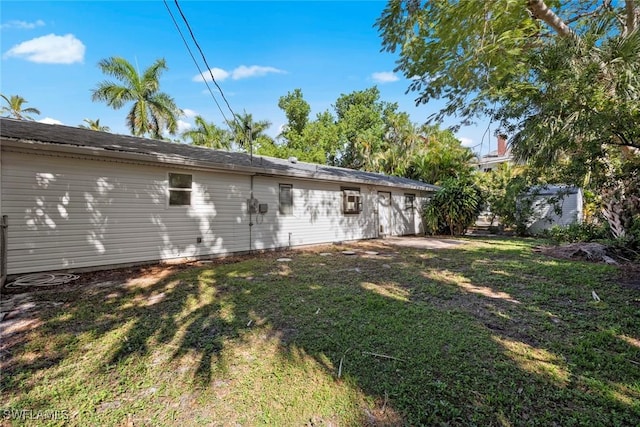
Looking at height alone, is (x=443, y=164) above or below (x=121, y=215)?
above

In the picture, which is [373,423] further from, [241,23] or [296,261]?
[241,23]

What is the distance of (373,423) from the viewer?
6.26ft

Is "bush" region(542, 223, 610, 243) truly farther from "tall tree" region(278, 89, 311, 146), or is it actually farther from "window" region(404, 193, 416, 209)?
"tall tree" region(278, 89, 311, 146)

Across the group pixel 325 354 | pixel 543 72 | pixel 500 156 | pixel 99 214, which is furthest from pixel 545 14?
pixel 500 156

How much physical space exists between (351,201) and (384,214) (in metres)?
2.14

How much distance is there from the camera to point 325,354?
2.72m

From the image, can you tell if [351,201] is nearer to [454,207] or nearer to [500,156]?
[454,207]

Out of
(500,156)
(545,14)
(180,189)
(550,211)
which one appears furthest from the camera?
(500,156)

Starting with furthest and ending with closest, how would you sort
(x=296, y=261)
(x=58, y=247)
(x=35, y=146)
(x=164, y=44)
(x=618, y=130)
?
(x=296, y=261) < (x=164, y=44) < (x=58, y=247) < (x=35, y=146) < (x=618, y=130)

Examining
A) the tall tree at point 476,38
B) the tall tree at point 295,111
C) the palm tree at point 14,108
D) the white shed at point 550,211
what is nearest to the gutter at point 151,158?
the tall tree at point 476,38

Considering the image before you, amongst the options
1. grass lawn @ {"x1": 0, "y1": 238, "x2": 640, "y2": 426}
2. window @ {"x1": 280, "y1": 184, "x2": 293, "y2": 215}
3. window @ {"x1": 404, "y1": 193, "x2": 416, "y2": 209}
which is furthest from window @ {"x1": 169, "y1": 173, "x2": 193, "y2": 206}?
window @ {"x1": 404, "y1": 193, "x2": 416, "y2": 209}

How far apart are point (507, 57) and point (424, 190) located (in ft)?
27.8

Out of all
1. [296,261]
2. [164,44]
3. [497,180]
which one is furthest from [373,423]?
[497,180]

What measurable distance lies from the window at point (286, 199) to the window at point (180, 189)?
273cm
